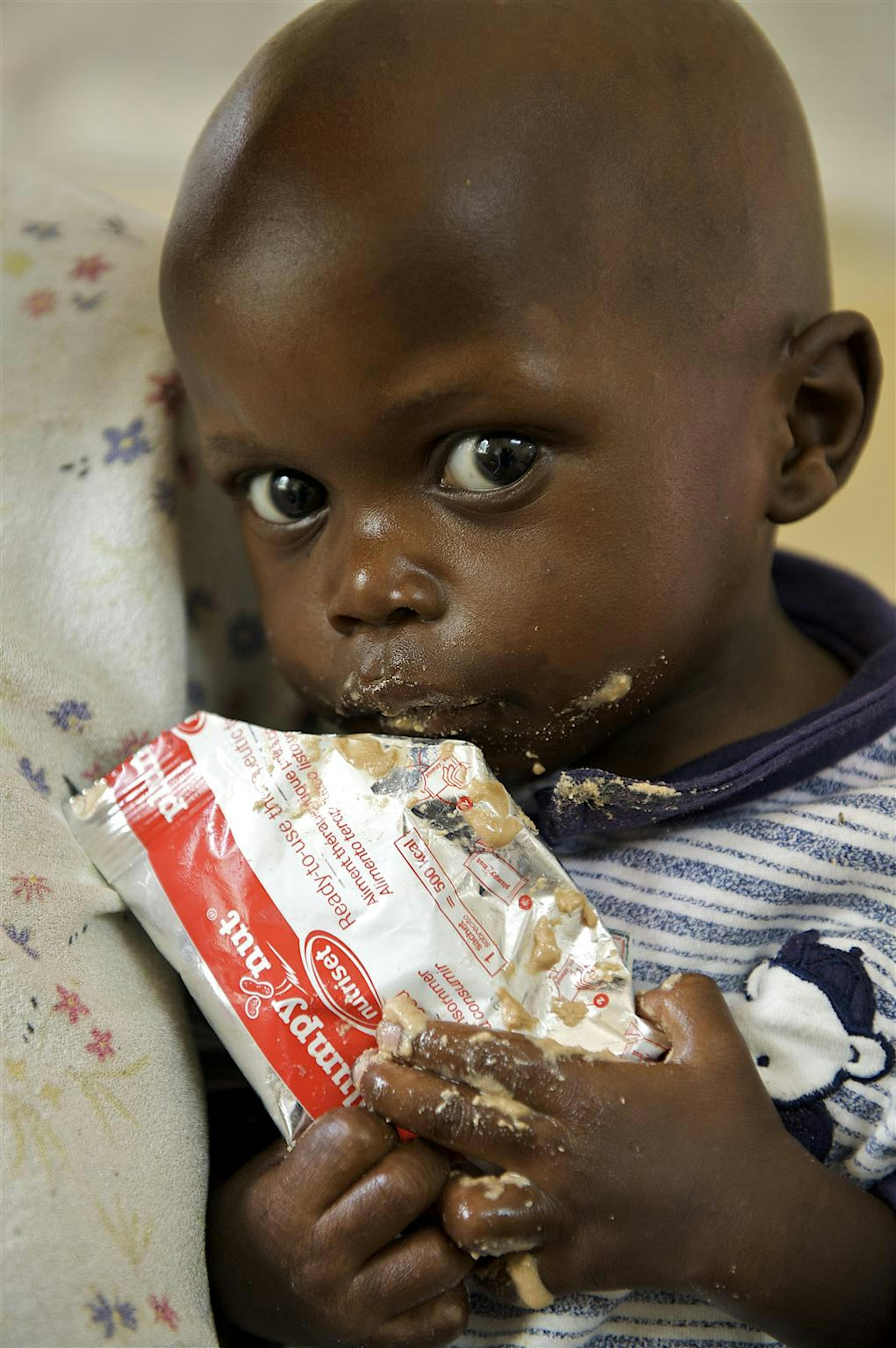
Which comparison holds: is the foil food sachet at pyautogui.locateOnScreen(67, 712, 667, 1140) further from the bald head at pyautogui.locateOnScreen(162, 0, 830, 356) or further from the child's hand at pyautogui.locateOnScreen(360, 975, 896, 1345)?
the bald head at pyautogui.locateOnScreen(162, 0, 830, 356)

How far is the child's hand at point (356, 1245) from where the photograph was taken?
59 centimetres

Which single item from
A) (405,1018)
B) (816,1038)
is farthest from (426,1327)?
(816,1038)

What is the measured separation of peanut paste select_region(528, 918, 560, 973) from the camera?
0.62 meters

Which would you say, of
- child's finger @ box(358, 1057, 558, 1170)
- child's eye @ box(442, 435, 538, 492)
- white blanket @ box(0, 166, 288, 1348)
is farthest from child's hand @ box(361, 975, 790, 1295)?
child's eye @ box(442, 435, 538, 492)

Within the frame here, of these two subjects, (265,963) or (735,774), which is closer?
(265,963)

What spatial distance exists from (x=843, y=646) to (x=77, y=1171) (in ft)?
1.89

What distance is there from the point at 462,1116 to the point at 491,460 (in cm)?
31

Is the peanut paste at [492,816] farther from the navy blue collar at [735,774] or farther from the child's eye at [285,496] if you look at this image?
the child's eye at [285,496]

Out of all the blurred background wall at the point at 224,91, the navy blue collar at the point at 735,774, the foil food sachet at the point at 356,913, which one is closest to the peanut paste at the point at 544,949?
the foil food sachet at the point at 356,913

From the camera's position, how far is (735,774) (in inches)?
29.0

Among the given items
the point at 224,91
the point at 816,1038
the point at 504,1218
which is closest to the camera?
the point at 504,1218

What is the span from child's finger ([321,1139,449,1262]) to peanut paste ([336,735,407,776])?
177mm

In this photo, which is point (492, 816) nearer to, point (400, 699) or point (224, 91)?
point (400, 699)

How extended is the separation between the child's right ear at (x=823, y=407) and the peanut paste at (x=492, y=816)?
0.25 m
